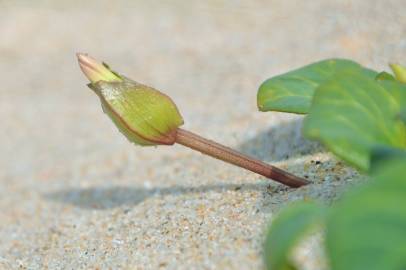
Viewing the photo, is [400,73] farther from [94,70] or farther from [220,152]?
[94,70]

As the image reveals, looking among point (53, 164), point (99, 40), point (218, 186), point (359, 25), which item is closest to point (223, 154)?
point (218, 186)

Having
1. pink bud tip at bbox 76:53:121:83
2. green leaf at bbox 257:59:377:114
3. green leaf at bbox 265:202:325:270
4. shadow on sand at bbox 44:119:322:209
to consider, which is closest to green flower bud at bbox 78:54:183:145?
pink bud tip at bbox 76:53:121:83

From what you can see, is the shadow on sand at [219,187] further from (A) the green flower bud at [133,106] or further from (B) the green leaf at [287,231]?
(B) the green leaf at [287,231]

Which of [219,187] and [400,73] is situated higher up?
[400,73]

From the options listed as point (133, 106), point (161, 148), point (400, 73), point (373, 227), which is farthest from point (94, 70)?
point (161, 148)

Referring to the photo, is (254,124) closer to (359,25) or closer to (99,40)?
(359,25)

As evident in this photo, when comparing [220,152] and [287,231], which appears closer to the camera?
[287,231]

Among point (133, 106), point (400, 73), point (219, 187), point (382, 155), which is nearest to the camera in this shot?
point (382, 155)
